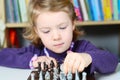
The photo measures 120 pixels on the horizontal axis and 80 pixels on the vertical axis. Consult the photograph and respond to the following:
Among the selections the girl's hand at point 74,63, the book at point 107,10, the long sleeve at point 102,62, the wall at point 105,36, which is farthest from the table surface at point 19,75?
the wall at point 105,36

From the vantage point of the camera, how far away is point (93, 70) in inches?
34.2

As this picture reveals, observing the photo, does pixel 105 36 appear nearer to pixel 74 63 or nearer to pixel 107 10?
pixel 107 10

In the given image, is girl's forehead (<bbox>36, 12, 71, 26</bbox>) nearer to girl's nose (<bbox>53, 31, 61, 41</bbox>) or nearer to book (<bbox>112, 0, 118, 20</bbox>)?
girl's nose (<bbox>53, 31, 61, 41</bbox>)

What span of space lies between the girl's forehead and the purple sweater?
16 cm

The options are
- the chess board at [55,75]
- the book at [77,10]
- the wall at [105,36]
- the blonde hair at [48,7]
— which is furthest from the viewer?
the wall at [105,36]

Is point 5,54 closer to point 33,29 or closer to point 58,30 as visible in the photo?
point 33,29

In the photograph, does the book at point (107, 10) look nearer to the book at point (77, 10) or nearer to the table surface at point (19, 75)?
the book at point (77, 10)

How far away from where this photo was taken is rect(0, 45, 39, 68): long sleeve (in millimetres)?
1068

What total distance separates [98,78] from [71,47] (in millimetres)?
241

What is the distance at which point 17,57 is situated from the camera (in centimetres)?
110

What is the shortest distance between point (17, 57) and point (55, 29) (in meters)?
0.27

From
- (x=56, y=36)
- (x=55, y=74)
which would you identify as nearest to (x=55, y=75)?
(x=55, y=74)

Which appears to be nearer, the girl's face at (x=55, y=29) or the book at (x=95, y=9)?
the girl's face at (x=55, y=29)

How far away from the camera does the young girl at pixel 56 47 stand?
0.85 meters
